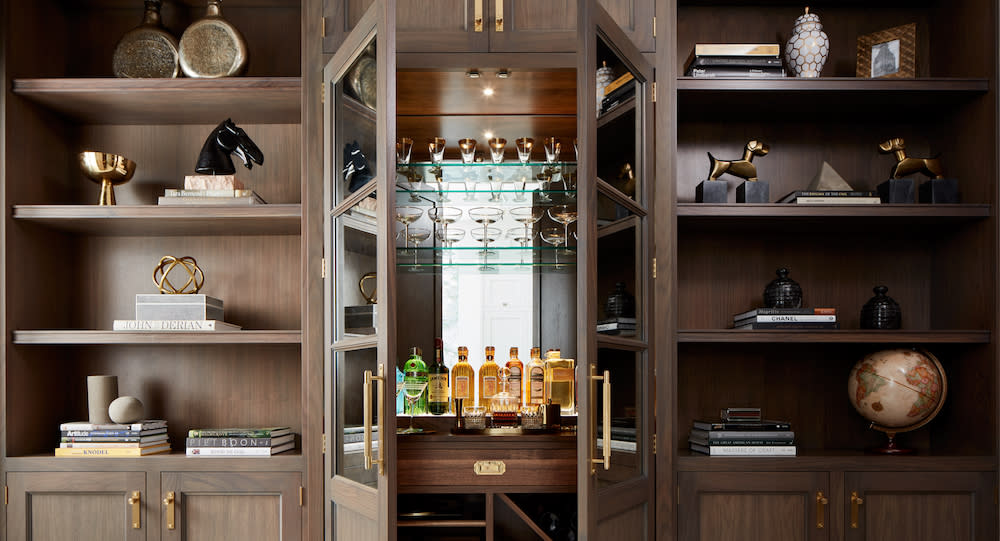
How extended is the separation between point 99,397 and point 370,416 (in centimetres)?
127

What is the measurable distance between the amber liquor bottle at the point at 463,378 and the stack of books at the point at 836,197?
4.48ft

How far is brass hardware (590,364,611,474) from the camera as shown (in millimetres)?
2287

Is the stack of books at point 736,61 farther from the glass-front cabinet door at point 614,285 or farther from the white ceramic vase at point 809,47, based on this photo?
the glass-front cabinet door at point 614,285

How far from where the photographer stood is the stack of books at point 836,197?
2.90 metres

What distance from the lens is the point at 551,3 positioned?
2826 millimetres

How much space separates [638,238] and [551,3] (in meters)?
0.86

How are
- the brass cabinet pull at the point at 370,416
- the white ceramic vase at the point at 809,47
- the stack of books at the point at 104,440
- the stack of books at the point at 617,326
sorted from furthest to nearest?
1. the white ceramic vase at the point at 809,47
2. the stack of books at the point at 104,440
3. the stack of books at the point at 617,326
4. the brass cabinet pull at the point at 370,416

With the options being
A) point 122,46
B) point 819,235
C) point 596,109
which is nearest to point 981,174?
point 819,235

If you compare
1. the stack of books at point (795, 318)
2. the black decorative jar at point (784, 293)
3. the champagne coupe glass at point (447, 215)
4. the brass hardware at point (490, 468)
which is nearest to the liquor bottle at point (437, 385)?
the brass hardware at point (490, 468)

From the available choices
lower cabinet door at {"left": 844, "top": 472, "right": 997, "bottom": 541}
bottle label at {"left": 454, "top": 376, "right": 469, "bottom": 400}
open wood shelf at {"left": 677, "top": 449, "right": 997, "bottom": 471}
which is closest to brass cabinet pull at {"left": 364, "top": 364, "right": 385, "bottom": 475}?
bottle label at {"left": 454, "top": 376, "right": 469, "bottom": 400}

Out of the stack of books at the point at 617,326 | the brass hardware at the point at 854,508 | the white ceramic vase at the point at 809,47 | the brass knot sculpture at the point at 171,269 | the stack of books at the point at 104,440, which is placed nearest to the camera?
the stack of books at the point at 617,326

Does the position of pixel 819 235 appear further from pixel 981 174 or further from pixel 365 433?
pixel 365 433

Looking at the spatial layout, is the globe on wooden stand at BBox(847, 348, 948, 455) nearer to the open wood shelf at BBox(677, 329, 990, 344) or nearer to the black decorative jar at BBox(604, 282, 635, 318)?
the open wood shelf at BBox(677, 329, 990, 344)

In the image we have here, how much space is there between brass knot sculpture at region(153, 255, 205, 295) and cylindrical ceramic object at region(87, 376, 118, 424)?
383 mm
